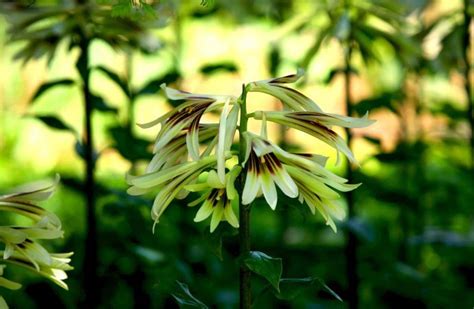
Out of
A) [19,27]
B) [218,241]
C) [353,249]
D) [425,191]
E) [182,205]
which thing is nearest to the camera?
[218,241]

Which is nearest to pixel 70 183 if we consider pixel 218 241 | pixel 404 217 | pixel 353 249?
pixel 353 249

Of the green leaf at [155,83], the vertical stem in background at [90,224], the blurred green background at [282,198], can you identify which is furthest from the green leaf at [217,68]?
Result: the vertical stem in background at [90,224]

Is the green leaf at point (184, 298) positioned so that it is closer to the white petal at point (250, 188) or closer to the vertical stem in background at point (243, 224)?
the vertical stem in background at point (243, 224)

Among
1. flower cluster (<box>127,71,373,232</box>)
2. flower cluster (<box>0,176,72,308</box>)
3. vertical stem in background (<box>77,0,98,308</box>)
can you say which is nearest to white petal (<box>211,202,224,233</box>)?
flower cluster (<box>127,71,373,232</box>)

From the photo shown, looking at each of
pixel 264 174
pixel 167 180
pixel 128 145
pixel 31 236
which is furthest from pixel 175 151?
pixel 128 145

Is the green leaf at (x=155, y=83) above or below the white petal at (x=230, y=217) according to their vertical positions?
above

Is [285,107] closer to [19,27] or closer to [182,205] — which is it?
[19,27]

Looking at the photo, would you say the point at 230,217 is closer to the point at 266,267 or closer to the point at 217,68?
the point at 266,267
